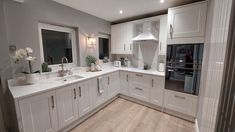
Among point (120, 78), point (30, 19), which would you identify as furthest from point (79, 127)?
point (30, 19)

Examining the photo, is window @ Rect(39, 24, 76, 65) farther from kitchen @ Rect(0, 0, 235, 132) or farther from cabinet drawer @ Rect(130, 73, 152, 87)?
cabinet drawer @ Rect(130, 73, 152, 87)

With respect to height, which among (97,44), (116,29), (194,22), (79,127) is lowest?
(79,127)

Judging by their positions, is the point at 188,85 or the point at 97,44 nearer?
the point at 188,85

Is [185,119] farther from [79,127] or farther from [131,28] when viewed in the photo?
[131,28]

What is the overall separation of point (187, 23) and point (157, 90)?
148 cm

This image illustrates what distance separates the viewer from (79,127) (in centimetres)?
196

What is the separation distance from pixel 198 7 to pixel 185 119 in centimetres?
215

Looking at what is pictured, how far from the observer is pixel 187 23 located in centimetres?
195

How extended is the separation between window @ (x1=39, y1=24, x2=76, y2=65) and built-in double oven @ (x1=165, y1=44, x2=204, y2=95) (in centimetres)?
226

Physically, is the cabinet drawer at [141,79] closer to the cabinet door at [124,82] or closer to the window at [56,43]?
the cabinet door at [124,82]

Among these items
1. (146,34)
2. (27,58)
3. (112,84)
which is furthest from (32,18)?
(146,34)

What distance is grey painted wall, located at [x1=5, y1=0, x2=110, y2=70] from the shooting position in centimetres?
162

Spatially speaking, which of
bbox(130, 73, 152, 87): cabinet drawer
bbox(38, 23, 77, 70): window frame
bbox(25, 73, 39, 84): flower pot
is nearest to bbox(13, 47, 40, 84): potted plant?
bbox(25, 73, 39, 84): flower pot

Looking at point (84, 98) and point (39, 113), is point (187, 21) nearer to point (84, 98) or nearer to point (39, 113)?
point (84, 98)
